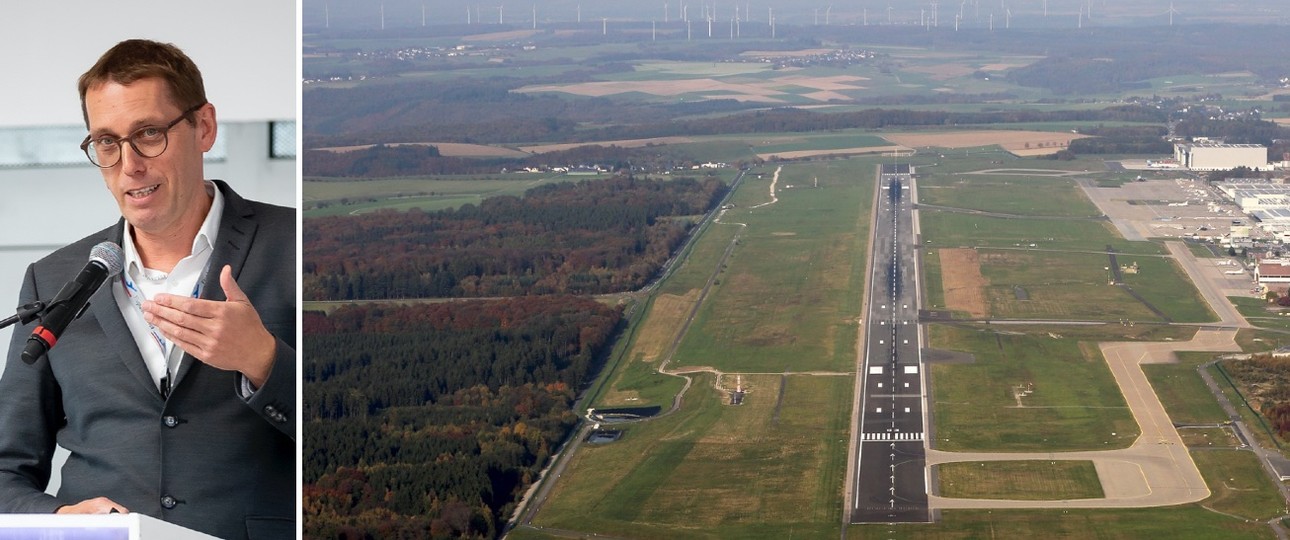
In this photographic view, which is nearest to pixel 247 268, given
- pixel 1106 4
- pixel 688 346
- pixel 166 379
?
pixel 166 379

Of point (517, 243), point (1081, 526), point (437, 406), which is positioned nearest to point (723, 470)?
point (1081, 526)

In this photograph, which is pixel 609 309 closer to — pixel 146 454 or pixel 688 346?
pixel 688 346

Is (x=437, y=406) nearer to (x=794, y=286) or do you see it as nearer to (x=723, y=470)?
(x=723, y=470)

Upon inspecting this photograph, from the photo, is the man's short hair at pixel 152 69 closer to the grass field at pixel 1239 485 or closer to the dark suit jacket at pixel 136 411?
the dark suit jacket at pixel 136 411

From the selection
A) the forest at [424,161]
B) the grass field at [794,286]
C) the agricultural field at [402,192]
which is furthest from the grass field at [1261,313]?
the agricultural field at [402,192]

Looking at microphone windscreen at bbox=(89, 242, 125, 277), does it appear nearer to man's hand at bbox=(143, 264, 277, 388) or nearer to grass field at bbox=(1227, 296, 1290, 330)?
man's hand at bbox=(143, 264, 277, 388)
